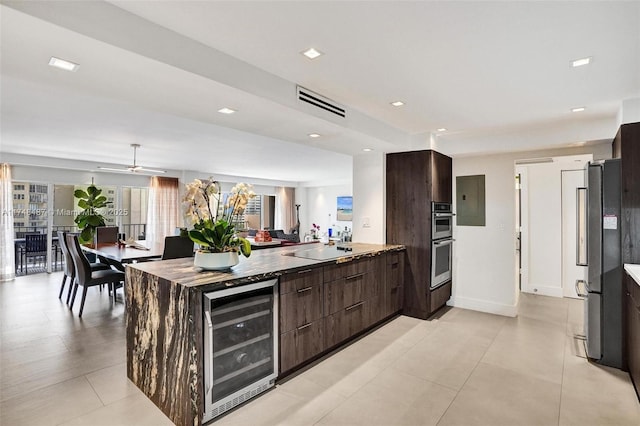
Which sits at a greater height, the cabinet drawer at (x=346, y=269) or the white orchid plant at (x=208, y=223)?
the white orchid plant at (x=208, y=223)

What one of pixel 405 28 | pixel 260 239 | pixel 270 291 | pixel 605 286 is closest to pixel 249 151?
pixel 260 239

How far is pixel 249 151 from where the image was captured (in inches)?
246

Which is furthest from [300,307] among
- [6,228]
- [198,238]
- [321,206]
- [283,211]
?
[283,211]

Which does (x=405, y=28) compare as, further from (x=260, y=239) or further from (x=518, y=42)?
(x=260, y=239)

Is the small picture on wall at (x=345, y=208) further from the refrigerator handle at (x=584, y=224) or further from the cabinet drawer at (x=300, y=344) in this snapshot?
the cabinet drawer at (x=300, y=344)

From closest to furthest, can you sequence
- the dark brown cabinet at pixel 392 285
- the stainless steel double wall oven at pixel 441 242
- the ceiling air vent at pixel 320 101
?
the ceiling air vent at pixel 320 101 → the dark brown cabinet at pixel 392 285 → the stainless steel double wall oven at pixel 441 242

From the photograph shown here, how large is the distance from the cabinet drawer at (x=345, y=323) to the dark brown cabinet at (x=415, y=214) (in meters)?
0.97

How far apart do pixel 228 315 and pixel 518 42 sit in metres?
2.45

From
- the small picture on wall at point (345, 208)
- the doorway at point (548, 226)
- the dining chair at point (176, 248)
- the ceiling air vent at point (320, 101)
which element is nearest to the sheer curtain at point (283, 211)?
the small picture on wall at point (345, 208)

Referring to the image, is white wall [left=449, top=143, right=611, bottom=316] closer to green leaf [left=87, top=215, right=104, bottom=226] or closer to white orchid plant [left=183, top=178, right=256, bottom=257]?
white orchid plant [left=183, top=178, right=256, bottom=257]

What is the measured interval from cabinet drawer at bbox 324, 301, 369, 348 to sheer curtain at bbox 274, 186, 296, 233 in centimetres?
875

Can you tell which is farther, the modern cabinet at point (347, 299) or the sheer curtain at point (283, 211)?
the sheer curtain at point (283, 211)

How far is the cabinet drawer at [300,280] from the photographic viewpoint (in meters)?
2.51

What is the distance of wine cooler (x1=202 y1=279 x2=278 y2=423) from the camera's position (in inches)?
79.1
